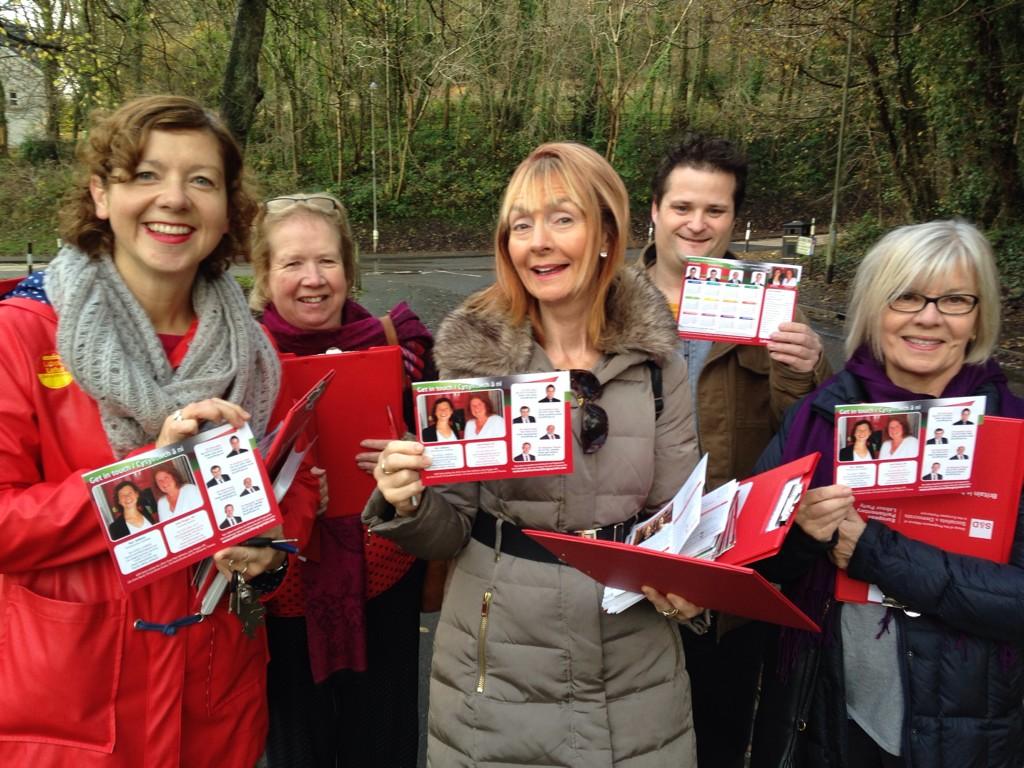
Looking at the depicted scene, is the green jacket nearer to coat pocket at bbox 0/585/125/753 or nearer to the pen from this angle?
the pen

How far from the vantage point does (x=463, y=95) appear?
31.3 metres

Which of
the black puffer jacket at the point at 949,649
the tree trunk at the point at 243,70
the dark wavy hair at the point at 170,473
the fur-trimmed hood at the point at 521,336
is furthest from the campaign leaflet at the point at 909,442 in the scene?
the tree trunk at the point at 243,70

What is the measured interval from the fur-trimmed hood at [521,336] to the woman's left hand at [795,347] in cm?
63

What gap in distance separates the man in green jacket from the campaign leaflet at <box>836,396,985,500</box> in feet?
1.97

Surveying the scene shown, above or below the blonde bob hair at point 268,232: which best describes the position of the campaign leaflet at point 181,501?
below

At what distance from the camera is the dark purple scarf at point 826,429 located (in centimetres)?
205

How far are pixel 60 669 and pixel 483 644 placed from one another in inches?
37.4

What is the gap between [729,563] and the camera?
62.1 inches

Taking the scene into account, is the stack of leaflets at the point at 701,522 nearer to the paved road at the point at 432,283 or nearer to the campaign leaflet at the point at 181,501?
the campaign leaflet at the point at 181,501

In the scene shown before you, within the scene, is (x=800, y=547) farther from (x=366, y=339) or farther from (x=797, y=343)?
(x=366, y=339)

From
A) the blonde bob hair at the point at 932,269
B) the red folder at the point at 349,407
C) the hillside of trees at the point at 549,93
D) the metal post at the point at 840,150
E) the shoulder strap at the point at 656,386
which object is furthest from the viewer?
the metal post at the point at 840,150

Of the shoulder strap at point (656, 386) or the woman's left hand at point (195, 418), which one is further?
the shoulder strap at point (656, 386)

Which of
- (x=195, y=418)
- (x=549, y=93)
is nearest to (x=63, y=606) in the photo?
(x=195, y=418)

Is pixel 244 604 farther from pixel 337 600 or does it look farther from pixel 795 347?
pixel 795 347
